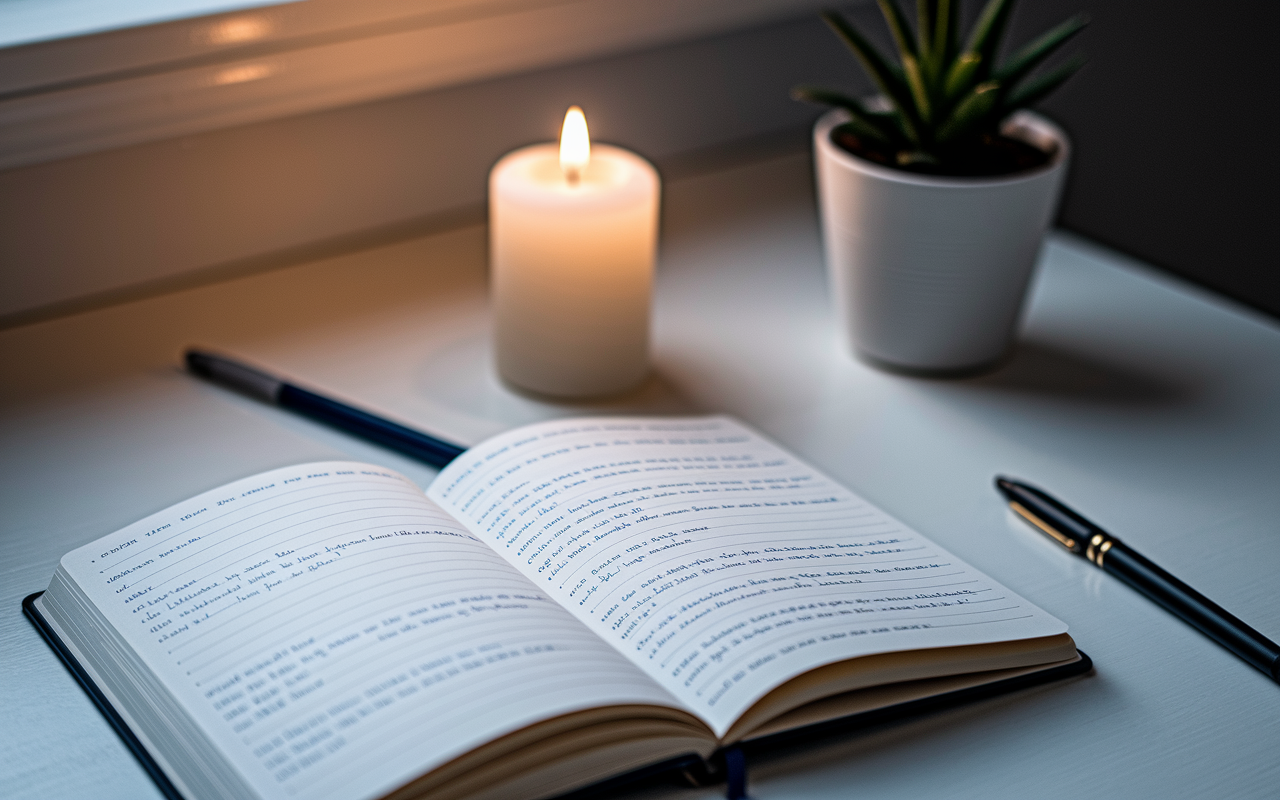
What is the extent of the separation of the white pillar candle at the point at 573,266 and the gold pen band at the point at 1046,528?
0.77 ft

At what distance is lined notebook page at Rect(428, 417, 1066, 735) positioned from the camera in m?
0.46

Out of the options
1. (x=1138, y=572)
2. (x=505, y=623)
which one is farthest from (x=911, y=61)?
(x=505, y=623)

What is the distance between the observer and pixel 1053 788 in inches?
17.6

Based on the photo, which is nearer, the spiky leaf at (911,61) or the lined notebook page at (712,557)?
the lined notebook page at (712,557)

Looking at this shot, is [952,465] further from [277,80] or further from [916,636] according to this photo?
[277,80]

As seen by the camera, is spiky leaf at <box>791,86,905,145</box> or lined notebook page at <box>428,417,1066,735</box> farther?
spiky leaf at <box>791,86,905,145</box>

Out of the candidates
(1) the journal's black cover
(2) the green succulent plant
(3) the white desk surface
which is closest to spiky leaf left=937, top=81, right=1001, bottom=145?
(2) the green succulent plant

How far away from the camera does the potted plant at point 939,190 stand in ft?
2.23

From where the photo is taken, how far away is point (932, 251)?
0.69 meters

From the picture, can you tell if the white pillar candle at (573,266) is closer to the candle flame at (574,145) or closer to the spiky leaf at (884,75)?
the candle flame at (574,145)

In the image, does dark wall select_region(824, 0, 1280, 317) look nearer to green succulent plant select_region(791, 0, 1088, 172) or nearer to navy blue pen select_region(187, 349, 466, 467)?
green succulent plant select_region(791, 0, 1088, 172)

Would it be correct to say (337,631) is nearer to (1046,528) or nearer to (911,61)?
(1046,528)

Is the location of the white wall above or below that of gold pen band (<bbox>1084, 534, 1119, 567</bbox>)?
above

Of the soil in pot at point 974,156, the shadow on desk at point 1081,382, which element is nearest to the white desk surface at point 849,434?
the shadow on desk at point 1081,382
